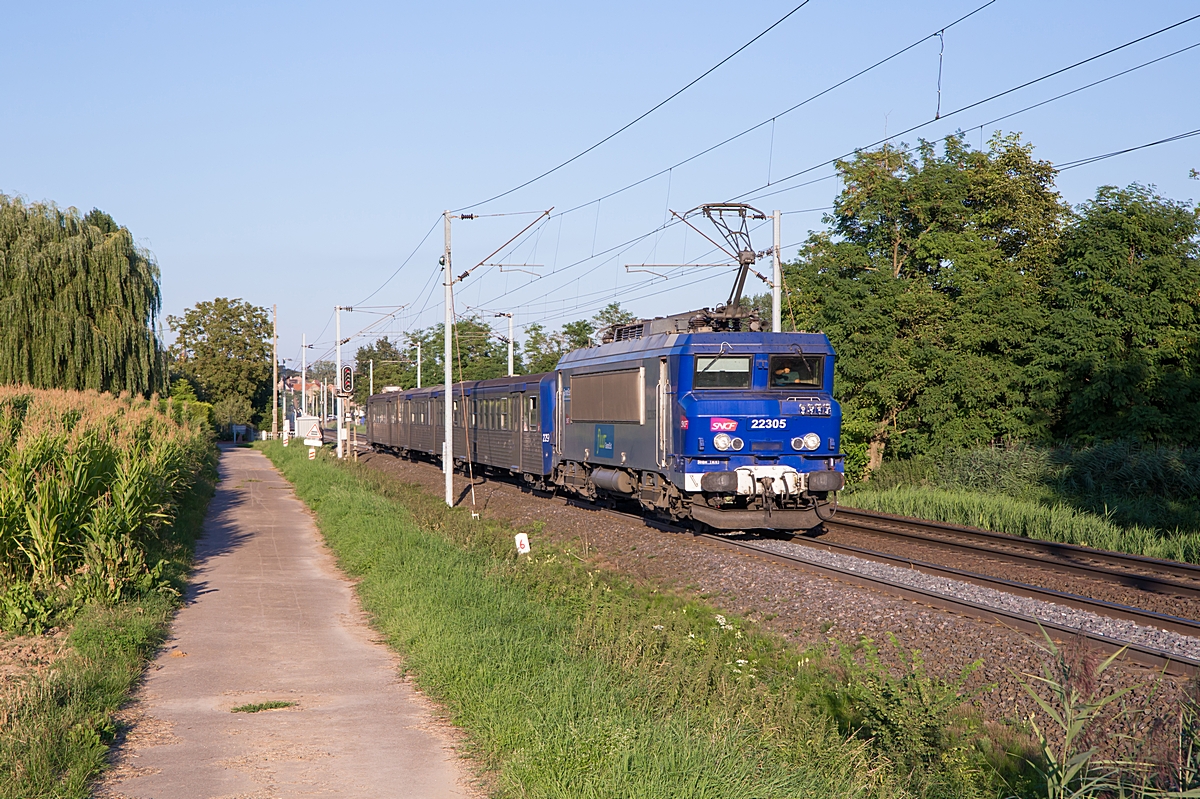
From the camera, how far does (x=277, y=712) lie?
760 centimetres

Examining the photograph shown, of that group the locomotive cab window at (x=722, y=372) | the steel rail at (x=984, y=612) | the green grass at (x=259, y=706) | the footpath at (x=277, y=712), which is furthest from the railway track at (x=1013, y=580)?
the green grass at (x=259, y=706)

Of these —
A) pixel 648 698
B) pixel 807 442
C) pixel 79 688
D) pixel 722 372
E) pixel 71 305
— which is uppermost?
pixel 71 305

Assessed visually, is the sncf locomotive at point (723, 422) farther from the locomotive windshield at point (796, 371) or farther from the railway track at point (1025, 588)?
the railway track at point (1025, 588)

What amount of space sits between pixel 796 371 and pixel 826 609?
22.2 ft

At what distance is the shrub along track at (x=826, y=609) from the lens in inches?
331

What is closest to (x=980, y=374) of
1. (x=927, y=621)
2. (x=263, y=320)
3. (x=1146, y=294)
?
(x=1146, y=294)

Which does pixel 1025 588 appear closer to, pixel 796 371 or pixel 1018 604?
pixel 1018 604

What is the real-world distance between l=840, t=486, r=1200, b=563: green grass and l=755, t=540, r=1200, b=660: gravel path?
443cm

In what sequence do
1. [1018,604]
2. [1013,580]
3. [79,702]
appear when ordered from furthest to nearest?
[1013,580] → [1018,604] → [79,702]

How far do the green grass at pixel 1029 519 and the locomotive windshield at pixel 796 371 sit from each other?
4787mm

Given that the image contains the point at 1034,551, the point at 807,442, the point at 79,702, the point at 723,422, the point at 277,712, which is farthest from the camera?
the point at 807,442

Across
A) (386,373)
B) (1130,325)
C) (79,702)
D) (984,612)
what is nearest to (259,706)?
(79,702)

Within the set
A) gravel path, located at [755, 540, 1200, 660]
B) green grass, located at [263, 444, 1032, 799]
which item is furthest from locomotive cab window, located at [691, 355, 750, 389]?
green grass, located at [263, 444, 1032, 799]

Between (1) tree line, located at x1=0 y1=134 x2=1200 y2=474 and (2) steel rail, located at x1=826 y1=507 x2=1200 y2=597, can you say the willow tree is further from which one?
(2) steel rail, located at x1=826 y1=507 x2=1200 y2=597
